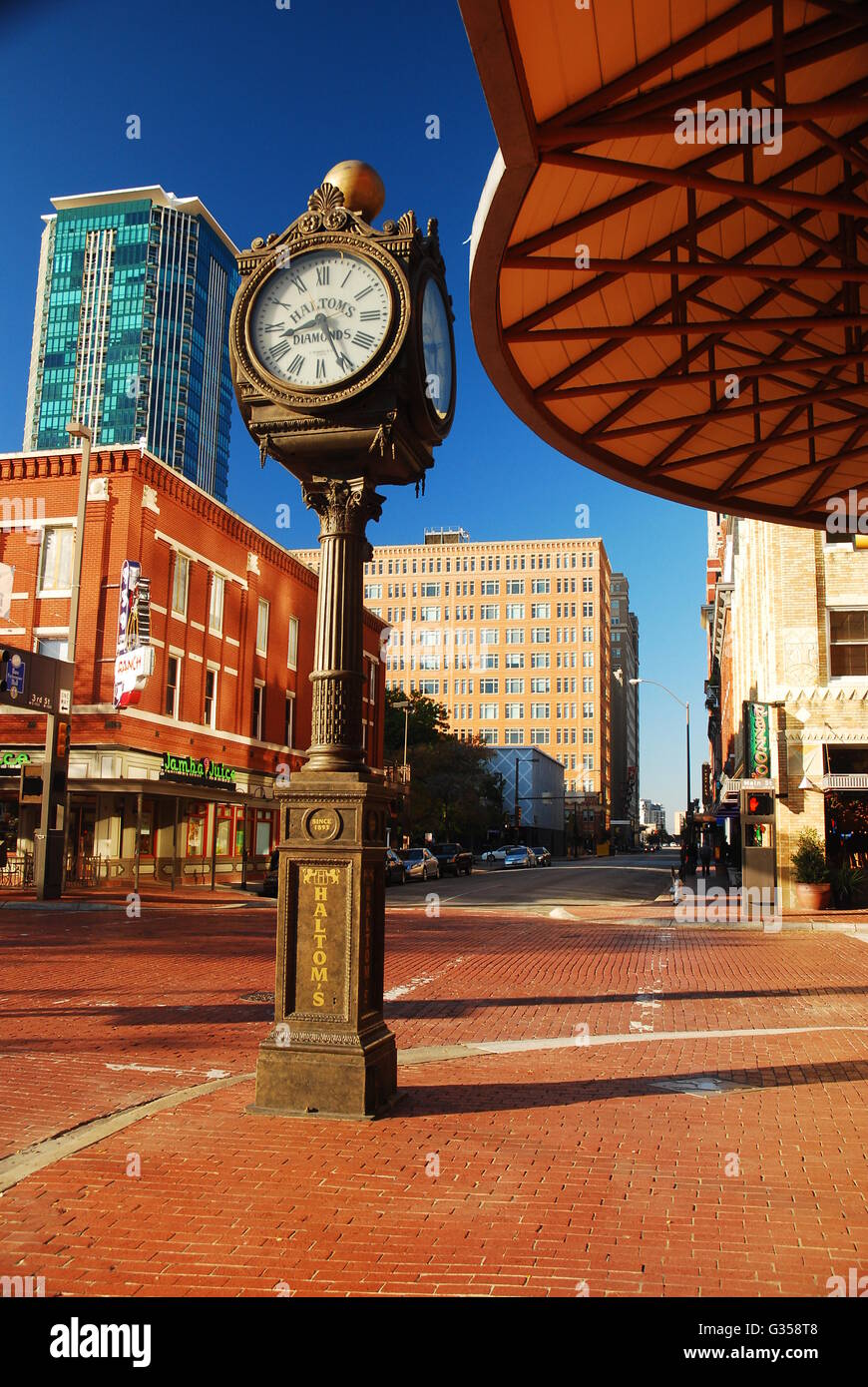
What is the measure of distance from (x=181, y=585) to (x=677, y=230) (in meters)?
28.8

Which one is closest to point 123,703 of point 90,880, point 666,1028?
point 90,880

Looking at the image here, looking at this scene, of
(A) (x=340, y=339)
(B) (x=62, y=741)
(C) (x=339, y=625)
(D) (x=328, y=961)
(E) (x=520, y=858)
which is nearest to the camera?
(D) (x=328, y=961)

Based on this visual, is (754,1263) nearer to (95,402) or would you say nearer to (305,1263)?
(305,1263)

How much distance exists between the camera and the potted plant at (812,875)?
25.3 metres

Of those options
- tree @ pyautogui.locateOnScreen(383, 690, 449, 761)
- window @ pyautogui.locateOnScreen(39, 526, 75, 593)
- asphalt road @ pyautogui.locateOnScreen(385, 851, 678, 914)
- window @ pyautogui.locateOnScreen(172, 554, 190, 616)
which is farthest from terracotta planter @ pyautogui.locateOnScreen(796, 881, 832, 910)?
tree @ pyautogui.locateOnScreen(383, 690, 449, 761)

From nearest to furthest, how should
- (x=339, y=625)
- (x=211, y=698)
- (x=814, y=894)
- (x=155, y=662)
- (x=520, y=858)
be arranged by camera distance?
(x=339, y=625), (x=814, y=894), (x=155, y=662), (x=211, y=698), (x=520, y=858)

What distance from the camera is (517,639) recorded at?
132m

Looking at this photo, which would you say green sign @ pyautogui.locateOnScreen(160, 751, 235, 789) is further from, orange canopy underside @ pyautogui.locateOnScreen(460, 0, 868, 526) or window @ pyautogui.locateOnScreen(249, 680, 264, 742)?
orange canopy underside @ pyautogui.locateOnScreen(460, 0, 868, 526)

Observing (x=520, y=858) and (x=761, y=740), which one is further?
(x=520, y=858)

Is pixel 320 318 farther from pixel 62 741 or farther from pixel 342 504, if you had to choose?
pixel 62 741

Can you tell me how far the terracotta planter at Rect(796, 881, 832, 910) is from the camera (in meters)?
25.2

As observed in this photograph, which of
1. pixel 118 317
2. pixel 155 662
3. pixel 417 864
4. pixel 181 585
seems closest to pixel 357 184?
pixel 155 662

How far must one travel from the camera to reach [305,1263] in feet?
14.4
